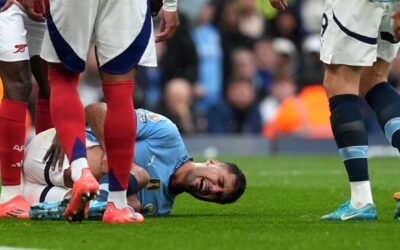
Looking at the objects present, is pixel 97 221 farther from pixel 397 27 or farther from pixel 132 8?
pixel 397 27

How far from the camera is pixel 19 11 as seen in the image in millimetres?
8062

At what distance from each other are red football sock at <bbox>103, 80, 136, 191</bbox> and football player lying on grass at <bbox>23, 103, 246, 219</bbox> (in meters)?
0.71

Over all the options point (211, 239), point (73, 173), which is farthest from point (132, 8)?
point (211, 239)

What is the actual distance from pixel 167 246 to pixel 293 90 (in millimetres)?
13305

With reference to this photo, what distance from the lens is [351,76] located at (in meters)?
7.51

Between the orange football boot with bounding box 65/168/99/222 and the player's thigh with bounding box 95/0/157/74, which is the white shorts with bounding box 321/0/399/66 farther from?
the orange football boot with bounding box 65/168/99/222

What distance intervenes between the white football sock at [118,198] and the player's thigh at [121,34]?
28.2 inches

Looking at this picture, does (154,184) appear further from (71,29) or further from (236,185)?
(71,29)

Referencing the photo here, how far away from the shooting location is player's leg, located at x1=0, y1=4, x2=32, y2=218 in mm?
7922

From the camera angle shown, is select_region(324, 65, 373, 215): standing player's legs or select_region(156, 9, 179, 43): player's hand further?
select_region(156, 9, 179, 43): player's hand

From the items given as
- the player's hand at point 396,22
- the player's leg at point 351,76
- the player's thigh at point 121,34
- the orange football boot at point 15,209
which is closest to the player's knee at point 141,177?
the orange football boot at point 15,209

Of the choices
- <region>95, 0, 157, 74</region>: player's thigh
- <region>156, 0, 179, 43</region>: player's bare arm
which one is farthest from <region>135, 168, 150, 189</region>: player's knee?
<region>156, 0, 179, 43</region>: player's bare arm

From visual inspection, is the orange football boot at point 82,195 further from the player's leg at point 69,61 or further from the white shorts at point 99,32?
the white shorts at point 99,32

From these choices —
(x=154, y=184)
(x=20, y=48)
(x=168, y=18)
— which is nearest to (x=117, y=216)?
(x=154, y=184)
